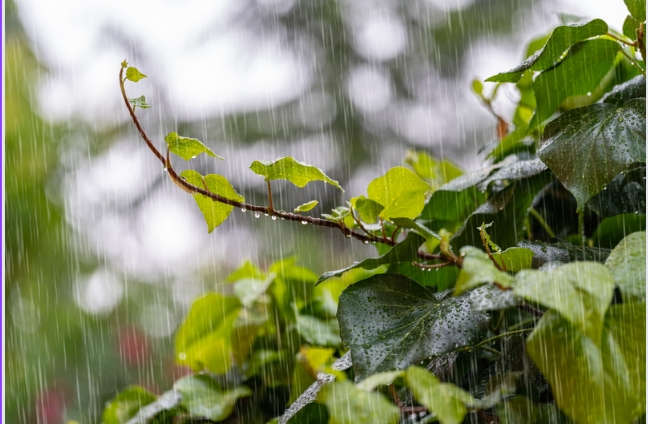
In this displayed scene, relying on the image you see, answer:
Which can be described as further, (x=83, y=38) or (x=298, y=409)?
(x=83, y=38)

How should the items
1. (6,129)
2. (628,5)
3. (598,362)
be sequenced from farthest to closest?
(6,129) → (628,5) → (598,362)

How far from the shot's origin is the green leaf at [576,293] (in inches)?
9.0

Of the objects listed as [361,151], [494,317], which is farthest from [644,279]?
[361,151]

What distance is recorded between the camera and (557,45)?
36 centimetres

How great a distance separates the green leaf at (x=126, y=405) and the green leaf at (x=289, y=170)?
14.9 inches

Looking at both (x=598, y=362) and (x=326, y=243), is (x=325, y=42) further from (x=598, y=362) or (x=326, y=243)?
(x=598, y=362)

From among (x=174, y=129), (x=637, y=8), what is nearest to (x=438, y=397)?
(x=637, y=8)

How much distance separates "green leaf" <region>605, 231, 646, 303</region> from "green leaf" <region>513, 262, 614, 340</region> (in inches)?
0.6

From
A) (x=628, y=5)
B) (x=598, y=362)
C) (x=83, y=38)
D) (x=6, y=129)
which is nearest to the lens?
(x=598, y=362)

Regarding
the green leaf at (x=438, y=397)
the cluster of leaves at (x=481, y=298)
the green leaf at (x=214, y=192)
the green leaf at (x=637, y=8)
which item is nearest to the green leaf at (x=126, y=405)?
the cluster of leaves at (x=481, y=298)

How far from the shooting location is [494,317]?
40 centimetres

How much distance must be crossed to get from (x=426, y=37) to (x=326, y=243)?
3.44 ft

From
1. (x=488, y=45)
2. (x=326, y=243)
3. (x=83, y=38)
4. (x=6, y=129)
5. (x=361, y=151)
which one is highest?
(x=83, y=38)

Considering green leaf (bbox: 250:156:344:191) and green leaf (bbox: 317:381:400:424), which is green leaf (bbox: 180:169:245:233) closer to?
green leaf (bbox: 250:156:344:191)
